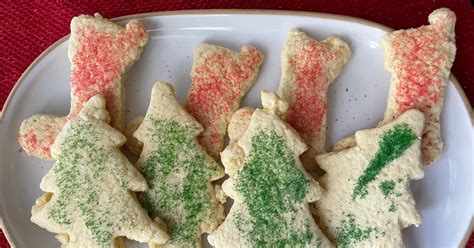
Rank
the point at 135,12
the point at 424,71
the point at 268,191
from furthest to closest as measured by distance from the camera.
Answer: the point at 135,12
the point at 424,71
the point at 268,191

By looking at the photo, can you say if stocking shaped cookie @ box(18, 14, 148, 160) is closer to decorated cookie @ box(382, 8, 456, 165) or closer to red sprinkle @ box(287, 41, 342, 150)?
red sprinkle @ box(287, 41, 342, 150)

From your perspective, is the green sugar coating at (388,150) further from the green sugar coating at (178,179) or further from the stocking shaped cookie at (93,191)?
the stocking shaped cookie at (93,191)

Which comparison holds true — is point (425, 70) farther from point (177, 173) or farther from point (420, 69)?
point (177, 173)

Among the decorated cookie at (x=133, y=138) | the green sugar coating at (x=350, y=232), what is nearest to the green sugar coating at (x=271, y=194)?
the green sugar coating at (x=350, y=232)

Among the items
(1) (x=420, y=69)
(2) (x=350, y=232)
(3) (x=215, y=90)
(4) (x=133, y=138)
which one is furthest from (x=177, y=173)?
(1) (x=420, y=69)

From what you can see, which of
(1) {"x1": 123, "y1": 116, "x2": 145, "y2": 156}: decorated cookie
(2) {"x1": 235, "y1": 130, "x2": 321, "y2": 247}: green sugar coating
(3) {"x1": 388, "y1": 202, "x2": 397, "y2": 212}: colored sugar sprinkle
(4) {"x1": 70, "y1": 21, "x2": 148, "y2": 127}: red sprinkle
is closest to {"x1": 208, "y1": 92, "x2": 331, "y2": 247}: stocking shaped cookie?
(2) {"x1": 235, "y1": 130, "x2": 321, "y2": 247}: green sugar coating

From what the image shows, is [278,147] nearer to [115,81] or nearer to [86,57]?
[115,81]

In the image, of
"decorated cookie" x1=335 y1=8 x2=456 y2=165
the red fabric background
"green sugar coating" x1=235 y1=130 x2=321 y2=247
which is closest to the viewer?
"green sugar coating" x1=235 y1=130 x2=321 y2=247
